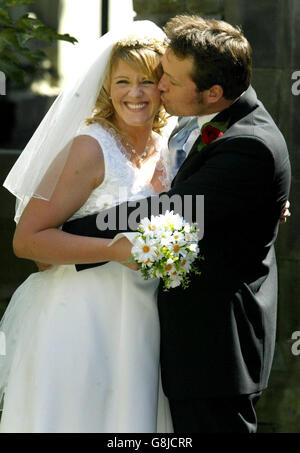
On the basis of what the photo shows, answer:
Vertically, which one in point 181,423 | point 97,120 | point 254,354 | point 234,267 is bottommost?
point 181,423

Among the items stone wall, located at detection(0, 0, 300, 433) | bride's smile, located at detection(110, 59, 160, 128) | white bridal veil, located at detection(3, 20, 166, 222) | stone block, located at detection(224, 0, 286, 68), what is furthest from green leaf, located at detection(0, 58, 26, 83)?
stone block, located at detection(224, 0, 286, 68)

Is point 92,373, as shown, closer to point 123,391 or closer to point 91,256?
point 123,391

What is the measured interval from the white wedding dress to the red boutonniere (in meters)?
0.36

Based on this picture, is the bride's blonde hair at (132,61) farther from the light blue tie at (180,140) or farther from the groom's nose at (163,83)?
the light blue tie at (180,140)

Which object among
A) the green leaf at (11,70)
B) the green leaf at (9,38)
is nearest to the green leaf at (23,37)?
the green leaf at (9,38)

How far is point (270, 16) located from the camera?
500 cm

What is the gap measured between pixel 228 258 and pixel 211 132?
19.2 inches

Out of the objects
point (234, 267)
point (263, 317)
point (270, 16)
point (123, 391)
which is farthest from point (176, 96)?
point (270, 16)

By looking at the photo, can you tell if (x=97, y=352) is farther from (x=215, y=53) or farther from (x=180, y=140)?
(x=215, y=53)

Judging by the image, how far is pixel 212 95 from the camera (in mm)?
3441

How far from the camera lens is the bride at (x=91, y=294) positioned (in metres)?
3.46

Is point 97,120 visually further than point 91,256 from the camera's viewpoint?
Yes

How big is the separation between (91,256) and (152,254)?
354 mm

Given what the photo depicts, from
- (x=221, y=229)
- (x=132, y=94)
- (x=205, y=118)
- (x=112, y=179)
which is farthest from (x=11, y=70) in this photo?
(x=221, y=229)
